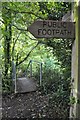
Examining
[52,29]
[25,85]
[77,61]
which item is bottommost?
[25,85]

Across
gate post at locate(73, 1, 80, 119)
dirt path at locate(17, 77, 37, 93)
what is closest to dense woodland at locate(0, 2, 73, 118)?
dirt path at locate(17, 77, 37, 93)

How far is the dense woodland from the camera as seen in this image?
2725 mm

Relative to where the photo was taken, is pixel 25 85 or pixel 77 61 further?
pixel 25 85

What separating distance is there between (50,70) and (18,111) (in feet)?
3.41

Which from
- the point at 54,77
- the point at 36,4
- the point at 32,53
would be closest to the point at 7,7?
the point at 36,4

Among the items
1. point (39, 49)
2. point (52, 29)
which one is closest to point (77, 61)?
point (52, 29)

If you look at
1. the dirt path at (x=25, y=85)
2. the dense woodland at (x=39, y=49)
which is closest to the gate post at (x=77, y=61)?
the dense woodland at (x=39, y=49)

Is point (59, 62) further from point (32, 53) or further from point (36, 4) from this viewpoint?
point (32, 53)

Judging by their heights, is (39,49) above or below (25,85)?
above

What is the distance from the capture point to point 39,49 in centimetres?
394

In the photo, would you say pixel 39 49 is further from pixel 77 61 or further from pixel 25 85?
pixel 77 61

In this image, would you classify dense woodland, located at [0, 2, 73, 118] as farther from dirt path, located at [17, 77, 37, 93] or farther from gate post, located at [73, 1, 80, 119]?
gate post, located at [73, 1, 80, 119]

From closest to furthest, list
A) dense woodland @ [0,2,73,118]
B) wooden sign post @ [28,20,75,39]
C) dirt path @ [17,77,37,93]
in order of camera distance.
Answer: wooden sign post @ [28,20,75,39]
dense woodland @ [0,2,73,118]
dirt path @ [17,77,37,93]

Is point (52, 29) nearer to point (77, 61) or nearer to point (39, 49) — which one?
point (77, 61)
